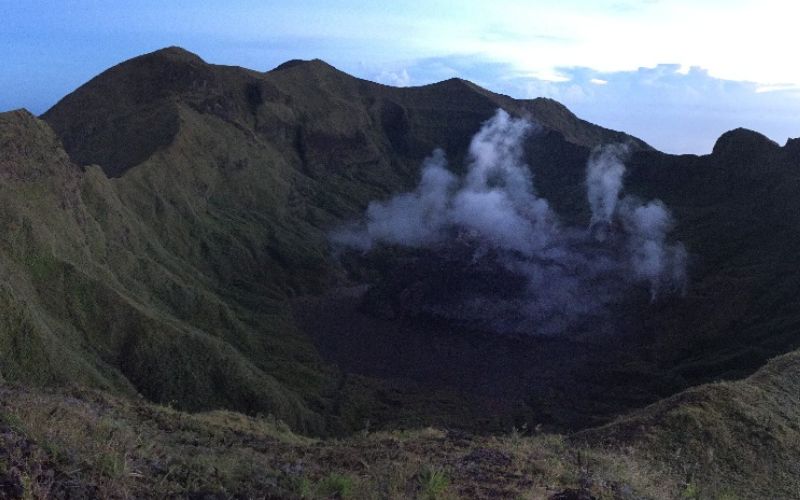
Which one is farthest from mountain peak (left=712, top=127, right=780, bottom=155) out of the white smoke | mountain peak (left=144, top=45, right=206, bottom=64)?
mountain peak (left=144, top=45, right=206, bottom=64)

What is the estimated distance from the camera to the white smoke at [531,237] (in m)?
76.4

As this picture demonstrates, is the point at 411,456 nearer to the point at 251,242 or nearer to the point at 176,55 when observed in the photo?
the point at 251,242

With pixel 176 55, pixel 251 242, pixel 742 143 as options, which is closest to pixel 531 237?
pixel 742 143

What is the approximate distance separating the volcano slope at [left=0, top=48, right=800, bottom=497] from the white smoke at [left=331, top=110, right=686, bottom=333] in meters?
2.87

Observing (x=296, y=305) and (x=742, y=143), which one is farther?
(x=742, y=143)

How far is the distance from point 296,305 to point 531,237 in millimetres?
33315

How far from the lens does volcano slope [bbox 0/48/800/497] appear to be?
94.0ft

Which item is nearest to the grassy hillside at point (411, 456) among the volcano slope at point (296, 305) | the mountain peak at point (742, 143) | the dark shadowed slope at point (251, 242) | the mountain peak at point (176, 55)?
the volcano slope at point (296, 305)

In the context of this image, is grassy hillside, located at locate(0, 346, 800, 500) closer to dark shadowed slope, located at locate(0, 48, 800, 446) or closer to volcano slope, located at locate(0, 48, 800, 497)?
volcano slope, located at locate(0, 48, 800, 497)

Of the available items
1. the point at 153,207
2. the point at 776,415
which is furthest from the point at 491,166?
the point at 776,415

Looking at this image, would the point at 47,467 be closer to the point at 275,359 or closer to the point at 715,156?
the point at 275,359

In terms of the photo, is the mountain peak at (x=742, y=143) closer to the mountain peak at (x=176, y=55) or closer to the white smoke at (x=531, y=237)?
the white smoke at (x=531, y=237)

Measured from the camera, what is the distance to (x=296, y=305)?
92.2m

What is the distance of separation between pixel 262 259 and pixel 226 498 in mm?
89532
